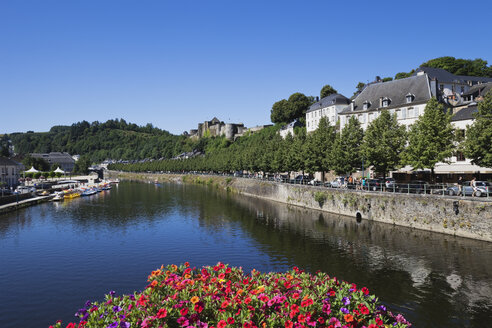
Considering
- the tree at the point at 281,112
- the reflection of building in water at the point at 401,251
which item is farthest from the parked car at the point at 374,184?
the tree at the point at 281,112

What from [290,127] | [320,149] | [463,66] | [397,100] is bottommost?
[320,149]

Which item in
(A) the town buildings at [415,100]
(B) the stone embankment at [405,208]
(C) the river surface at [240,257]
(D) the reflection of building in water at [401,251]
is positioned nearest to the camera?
(C) the river surface at [240,257]

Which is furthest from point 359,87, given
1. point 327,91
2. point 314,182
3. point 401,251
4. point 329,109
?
point 401,251

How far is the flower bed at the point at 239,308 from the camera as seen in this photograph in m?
9.67

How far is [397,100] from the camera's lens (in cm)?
6650

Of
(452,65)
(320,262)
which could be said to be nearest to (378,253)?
(320,262)

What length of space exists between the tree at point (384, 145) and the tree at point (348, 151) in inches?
110

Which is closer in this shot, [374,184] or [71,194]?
[374,184]

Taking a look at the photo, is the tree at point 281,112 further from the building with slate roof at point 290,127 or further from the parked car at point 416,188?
the parked car at point 416,188

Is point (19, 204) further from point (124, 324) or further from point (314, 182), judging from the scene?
point (124, 324)

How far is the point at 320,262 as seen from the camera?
1043 inches

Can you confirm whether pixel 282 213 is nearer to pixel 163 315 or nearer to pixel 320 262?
pixel 320 262

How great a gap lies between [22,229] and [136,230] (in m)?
13.3

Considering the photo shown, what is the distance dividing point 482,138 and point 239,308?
107ft
